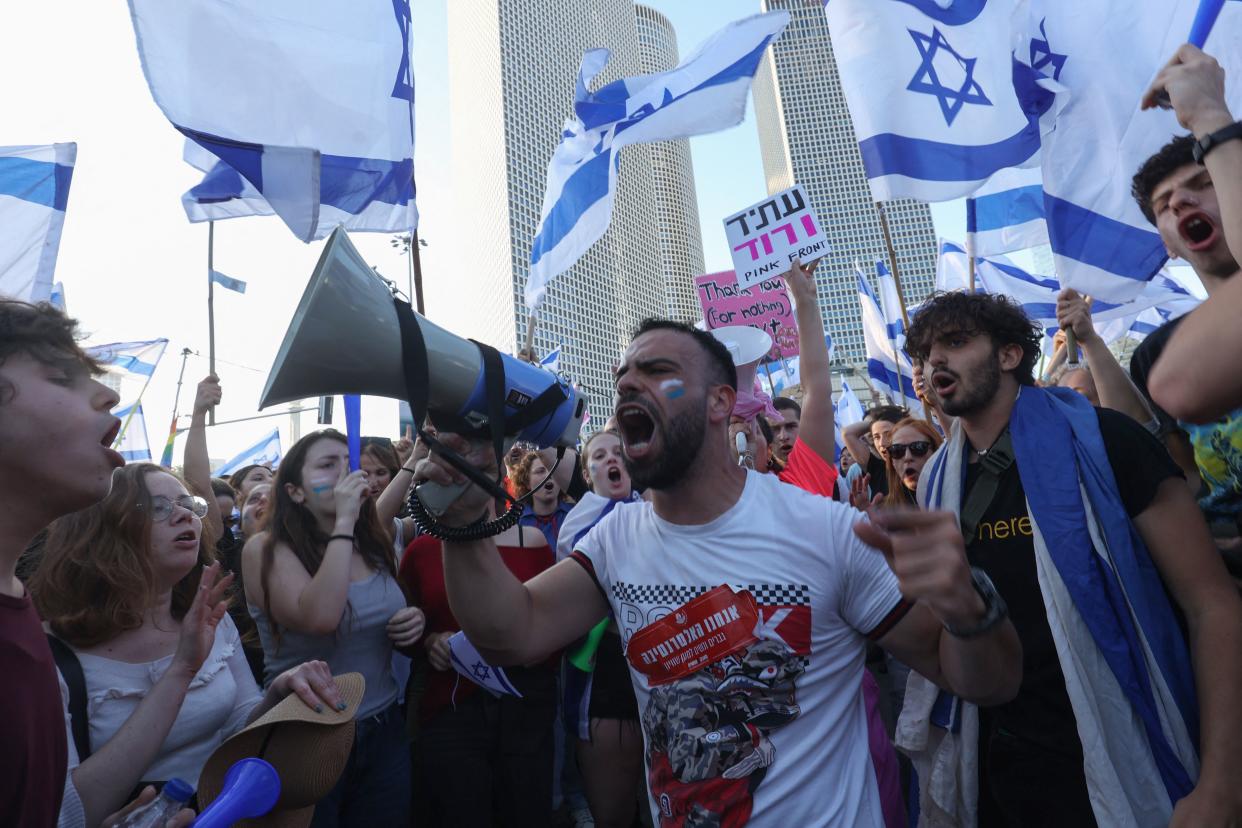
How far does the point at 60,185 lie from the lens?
15.6 feet

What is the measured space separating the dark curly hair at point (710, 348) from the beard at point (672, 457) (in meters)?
0.21

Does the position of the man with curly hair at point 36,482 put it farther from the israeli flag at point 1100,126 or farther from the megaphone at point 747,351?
the israeli flag at point 1100,126

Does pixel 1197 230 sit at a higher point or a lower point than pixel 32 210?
lower

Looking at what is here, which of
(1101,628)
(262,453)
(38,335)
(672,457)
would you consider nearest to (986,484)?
(1101,628)

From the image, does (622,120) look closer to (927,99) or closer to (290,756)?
(927,99)

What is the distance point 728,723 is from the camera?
158 centimetres

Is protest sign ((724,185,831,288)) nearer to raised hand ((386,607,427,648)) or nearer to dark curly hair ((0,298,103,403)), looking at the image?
raised hand ((386,607,427,648))

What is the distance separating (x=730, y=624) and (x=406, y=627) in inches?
69.7

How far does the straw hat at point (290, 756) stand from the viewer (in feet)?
6.00

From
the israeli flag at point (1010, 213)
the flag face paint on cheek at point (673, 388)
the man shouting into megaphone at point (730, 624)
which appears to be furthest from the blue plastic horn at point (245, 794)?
the israeli flag at point (1010, 213)

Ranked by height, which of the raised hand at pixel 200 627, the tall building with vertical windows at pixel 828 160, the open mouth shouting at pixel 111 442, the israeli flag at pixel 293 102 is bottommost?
the raised hand at pixel 200 627

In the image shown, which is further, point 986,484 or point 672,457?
point 986,484

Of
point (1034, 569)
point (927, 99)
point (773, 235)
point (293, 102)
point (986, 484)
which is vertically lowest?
point (1034, 569)

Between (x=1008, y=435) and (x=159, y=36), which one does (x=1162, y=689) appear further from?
(x=159, y=36)
